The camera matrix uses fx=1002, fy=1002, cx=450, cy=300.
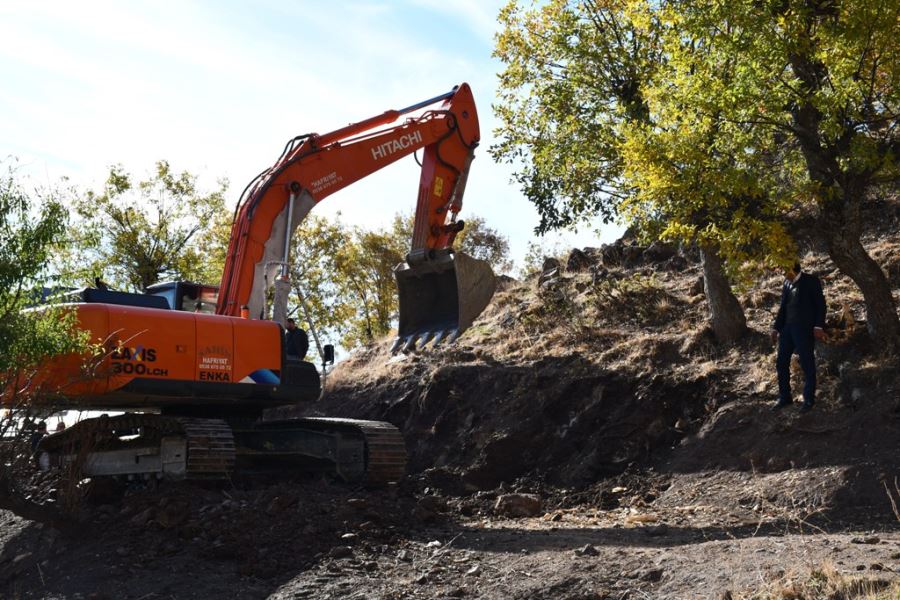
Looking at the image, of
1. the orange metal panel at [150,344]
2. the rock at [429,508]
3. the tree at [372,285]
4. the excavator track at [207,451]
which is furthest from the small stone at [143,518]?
the tree at [372,285]

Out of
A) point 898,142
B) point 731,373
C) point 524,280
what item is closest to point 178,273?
point 524,280

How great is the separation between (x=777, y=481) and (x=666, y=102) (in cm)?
483

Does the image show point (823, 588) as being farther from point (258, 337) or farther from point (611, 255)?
point (611, 255)

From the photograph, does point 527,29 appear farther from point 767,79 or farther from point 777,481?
point 777,481

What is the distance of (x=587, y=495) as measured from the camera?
11.6 meters

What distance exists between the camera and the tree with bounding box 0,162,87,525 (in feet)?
28.2

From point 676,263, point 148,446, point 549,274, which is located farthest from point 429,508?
point 549,274

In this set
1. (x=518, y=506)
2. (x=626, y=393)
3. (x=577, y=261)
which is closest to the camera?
(x=518, y=506)

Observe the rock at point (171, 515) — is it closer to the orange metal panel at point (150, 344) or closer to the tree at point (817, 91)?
the orange metal panel at point (150, 344)

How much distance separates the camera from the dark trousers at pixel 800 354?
36.6 ft

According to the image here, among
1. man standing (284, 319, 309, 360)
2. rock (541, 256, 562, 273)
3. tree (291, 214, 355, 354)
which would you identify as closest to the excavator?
man standing (284, 319, 309, 360)

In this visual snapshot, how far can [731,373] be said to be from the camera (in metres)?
13.2

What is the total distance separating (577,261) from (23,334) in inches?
552

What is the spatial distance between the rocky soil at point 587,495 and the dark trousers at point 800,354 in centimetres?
29
